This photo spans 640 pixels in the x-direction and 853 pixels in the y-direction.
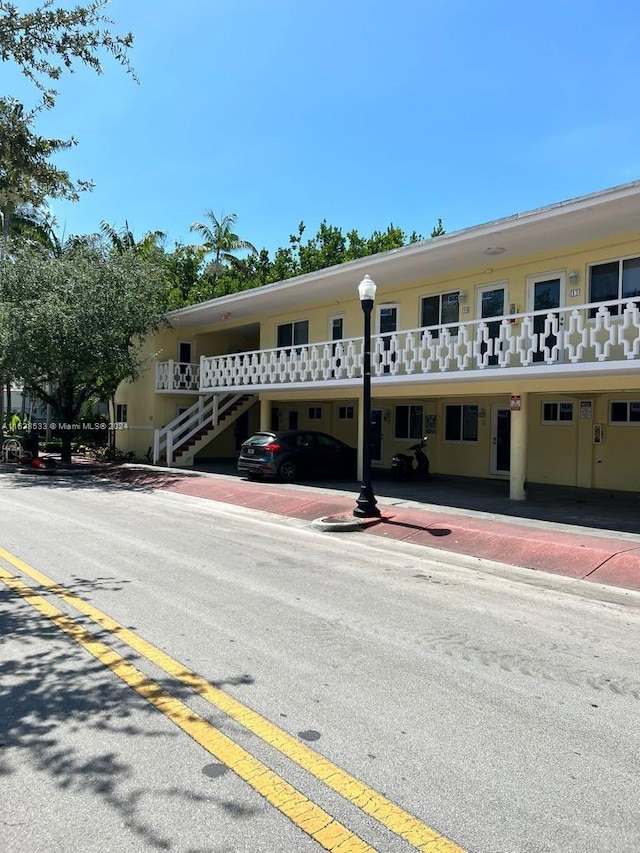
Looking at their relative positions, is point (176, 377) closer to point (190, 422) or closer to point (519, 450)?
point (190, 422)

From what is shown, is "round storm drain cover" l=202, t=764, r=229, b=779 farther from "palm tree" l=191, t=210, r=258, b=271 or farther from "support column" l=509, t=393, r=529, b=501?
"palm tree" l=191, t=210, r=258, b=271

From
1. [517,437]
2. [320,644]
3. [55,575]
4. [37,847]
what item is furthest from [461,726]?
[517,437]

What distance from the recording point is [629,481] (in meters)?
15.2

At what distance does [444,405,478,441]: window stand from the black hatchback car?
329 cm

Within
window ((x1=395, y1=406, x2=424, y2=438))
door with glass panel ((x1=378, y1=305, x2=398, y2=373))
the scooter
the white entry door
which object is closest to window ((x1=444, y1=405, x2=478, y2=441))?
the white entry door

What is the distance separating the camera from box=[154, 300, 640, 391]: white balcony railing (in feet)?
38.2

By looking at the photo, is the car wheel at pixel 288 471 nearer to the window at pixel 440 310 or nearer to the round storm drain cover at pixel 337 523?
the window at pixel 440 310

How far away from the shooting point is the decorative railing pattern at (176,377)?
23.9 meters

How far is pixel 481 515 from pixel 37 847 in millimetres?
9948

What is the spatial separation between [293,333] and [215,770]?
62.0ft

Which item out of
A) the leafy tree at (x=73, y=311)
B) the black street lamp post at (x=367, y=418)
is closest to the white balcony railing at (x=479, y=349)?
the black street lamp post at (x=367, y=418)

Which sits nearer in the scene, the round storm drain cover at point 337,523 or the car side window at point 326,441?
the round storm drain cover at point 337,523

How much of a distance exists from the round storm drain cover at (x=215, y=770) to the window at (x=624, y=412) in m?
14.4

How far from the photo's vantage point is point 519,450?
45.5ft
